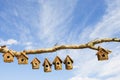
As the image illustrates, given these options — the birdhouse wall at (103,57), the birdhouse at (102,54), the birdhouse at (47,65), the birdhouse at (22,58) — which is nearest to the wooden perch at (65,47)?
the birdhouse at (22,58)

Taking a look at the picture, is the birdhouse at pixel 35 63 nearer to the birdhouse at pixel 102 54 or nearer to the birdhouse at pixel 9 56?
the birdhouse at pixel 9 56

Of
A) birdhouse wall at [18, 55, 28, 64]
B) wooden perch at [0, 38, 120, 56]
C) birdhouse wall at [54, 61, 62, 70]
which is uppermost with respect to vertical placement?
wooden perch at [0, 38, 120, 56]

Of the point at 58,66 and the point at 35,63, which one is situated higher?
the point at 35,63

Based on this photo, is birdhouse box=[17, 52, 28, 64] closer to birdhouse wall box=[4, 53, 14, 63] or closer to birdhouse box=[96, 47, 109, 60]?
birdhouse wall box=[4, 53, 14, 63]

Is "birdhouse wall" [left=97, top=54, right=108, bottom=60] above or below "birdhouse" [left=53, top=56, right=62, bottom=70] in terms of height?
above

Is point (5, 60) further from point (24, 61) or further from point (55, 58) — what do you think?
point (55, 58)

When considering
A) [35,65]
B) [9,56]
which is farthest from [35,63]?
[9,56]

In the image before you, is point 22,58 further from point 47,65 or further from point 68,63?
point 68,63

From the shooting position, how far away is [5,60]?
1188 cm

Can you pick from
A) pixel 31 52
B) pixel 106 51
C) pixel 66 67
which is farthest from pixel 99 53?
pixel 31 52

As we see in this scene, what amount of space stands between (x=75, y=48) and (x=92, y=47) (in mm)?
601

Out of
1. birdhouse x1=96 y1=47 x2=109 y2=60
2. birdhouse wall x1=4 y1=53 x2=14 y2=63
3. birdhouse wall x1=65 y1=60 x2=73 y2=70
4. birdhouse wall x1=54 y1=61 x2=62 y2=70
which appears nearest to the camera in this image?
birdhouse wall x1=4 y1=53 x2=14 y2=63

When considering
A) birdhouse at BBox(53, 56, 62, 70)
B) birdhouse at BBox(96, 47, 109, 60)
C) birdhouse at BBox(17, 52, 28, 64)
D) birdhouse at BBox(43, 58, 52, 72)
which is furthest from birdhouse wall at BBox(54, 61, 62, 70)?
birdhouse at BBox(96, 47, 109, 60)

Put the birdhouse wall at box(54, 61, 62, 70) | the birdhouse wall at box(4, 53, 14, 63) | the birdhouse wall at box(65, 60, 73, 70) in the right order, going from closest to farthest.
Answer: the birdhouse wall at box(4, 53, 14, 63) < the birdhouse wall at box(54, 61, 62, 70) < the birdhouse wall at box(65, 60, 73, 70)
